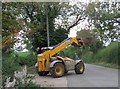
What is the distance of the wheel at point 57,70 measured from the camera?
14570 mm

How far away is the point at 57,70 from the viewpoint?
14836mm

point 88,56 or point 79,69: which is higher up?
point 88,56

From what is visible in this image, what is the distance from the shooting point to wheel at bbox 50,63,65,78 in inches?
574

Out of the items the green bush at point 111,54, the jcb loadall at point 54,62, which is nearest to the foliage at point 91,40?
the green bush at point 111,54

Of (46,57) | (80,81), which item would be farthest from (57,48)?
(80,81)

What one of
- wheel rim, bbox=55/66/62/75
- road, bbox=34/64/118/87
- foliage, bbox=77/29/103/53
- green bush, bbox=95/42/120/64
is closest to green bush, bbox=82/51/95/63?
foliage, bbox=77/29/103/53

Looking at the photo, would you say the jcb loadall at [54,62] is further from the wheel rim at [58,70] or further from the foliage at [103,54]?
the foliage at [103,54]

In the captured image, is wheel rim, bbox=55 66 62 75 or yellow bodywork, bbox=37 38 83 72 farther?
yellow bodywork, bbox=37 38 83 72

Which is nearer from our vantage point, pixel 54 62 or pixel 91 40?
pixel 54 62

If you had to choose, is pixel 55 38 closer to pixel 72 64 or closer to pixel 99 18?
pixel 99 18

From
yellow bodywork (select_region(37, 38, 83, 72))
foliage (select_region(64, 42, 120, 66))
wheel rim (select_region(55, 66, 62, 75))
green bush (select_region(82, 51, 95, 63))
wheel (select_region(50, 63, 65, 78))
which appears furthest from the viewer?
green bush (select_region(82, 51, 95, 63))

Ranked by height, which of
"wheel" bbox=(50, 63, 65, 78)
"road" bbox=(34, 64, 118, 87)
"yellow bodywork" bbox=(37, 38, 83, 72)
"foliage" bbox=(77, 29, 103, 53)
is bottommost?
"road" bbox=(34, 64, 118, 87)

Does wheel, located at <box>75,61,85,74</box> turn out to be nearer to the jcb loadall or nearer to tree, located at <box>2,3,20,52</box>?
the jcb loadall

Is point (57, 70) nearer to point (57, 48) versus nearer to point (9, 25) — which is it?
point (57, 48)
